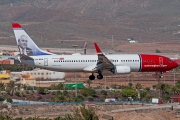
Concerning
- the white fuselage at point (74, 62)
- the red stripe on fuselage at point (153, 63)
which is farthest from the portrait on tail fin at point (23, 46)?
the red stripe on fuselage at point (153, 63)

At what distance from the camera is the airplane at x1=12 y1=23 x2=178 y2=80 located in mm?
86875

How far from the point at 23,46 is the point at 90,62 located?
7.15 meters

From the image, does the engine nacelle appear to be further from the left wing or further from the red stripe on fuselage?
the red stripe on fuselage

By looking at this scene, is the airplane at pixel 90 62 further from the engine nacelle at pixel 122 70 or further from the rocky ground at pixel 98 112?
the rocky ground at pixel 98 112

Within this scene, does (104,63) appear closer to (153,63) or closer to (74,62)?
(74,62)

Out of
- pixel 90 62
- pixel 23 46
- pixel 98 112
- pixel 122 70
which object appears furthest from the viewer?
pixel 98 112

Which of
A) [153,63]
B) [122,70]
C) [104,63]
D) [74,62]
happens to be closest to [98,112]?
[153,63]

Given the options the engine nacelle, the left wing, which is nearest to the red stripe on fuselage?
the engine nacelle

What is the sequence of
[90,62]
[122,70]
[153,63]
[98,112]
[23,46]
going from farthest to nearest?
[98,112] < [23,46] < [153,63] < [90,62] < [122,70]

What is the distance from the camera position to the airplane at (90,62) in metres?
86.9

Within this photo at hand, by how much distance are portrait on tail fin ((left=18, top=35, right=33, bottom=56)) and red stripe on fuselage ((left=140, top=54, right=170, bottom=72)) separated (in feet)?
37.1

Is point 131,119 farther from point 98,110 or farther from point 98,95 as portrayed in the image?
point 98,95

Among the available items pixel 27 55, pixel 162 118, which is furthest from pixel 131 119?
pixel 27 55

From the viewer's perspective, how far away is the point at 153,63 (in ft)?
289
